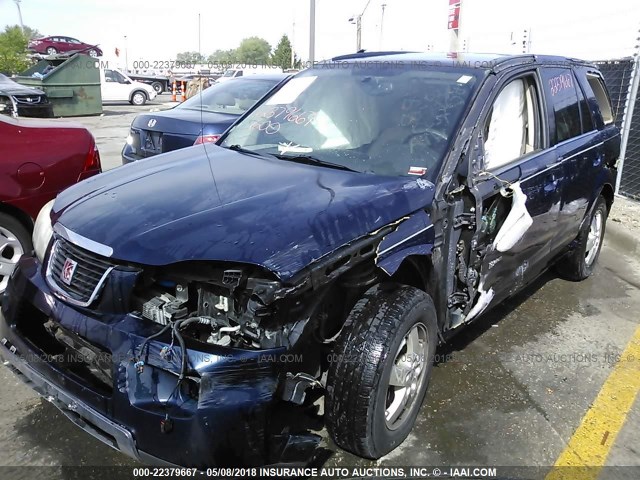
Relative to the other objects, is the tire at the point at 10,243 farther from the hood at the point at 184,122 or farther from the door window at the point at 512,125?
the door window at the point at 512,125

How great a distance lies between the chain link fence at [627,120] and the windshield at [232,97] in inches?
211

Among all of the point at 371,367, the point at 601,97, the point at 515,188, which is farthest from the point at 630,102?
the point at 371,367

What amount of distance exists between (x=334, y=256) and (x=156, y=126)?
5005mm

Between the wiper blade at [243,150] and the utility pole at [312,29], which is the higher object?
the utility pole at [312,29]

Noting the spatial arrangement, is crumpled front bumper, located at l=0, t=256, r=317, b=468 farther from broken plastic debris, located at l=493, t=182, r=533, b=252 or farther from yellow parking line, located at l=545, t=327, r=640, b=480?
broken plastic debris, located at l=493, t=182, r=533, b=252

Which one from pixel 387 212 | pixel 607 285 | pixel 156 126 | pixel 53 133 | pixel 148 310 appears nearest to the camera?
pixel 148 310

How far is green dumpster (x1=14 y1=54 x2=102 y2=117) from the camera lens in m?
17.1

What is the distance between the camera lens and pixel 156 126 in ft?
21.8

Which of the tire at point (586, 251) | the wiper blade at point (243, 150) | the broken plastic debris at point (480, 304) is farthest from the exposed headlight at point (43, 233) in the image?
the tire at point (586, 251)

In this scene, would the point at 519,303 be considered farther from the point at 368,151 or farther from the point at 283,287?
the point at 283,287

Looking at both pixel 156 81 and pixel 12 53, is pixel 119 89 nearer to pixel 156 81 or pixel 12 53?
pixel 12 53

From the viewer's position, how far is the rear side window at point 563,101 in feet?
13.3

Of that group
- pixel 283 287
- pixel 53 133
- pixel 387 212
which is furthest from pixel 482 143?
pixel 53 133

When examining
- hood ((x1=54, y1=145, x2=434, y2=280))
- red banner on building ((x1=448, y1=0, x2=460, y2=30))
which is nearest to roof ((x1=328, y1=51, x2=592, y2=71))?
hood ((x1=54, y1=145, x2=434, y2=280))
